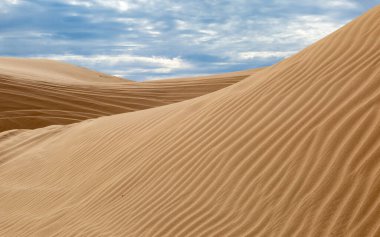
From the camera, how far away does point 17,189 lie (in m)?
9.95

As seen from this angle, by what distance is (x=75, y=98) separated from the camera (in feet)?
69.4

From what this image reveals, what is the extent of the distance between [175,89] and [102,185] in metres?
16.3

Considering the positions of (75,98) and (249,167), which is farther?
(75,98)

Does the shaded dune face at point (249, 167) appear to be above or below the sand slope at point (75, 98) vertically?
above

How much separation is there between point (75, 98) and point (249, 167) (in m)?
16.0

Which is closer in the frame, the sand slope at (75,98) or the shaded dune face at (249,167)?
the shaded dune face at (249,167)

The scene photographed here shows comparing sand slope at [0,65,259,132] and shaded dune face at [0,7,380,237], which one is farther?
sand slope at [0,65,259,132]

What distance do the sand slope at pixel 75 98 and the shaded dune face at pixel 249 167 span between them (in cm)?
890

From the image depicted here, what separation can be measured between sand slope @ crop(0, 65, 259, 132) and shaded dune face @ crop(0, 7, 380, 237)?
29.2ft

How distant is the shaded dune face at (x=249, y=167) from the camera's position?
4.91 m

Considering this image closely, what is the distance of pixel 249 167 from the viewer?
5875 millimetres

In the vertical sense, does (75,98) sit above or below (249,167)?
below

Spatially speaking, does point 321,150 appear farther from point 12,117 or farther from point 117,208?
point 12,117

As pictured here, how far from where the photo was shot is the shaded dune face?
491 centimetres
